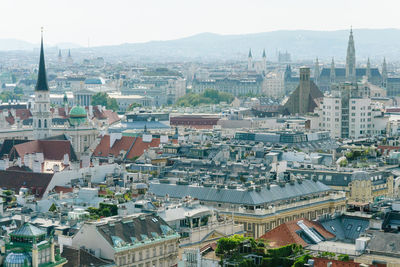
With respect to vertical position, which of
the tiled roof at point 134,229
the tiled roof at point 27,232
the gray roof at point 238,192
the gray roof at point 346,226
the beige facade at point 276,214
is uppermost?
the tiled roof at point 27,232

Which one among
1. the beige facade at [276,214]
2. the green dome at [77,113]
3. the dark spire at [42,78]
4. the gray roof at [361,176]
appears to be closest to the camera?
the beige facade at [276,214]

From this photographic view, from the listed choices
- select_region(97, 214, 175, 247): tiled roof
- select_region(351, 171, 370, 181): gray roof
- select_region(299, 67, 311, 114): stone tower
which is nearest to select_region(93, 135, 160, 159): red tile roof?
select_region(351, 171, 370, 181): gray roof

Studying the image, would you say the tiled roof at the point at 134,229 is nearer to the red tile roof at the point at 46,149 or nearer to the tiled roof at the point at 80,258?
the tiled roof at the point at 80,258

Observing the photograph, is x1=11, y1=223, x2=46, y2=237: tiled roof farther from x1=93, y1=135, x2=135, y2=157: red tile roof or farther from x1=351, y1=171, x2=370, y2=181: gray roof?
x1=93, y1=135, x2=135, y2=157: red tile roof

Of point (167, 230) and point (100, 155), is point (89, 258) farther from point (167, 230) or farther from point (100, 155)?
point (100, 155)

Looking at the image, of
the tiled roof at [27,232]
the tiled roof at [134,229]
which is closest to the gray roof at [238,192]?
the tiled roof at [134,229]

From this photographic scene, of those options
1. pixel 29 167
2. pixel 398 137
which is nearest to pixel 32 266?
pixel 29 167
